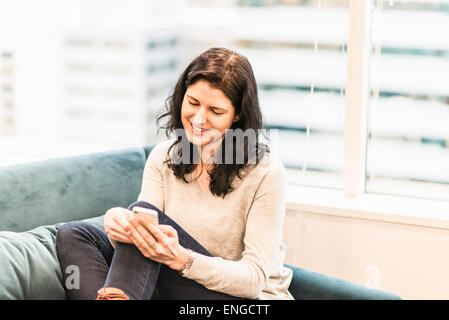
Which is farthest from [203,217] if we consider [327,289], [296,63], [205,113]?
[296,63]

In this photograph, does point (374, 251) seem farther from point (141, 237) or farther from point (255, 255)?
point (141, 237)

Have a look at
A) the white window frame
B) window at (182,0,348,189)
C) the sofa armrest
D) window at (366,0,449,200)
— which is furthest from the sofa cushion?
window at (366,0,449,200)

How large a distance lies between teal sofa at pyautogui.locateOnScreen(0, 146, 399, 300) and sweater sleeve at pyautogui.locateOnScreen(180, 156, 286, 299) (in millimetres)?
253

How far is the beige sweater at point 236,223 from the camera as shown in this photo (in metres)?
1.54

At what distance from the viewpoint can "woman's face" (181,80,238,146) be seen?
160 cm

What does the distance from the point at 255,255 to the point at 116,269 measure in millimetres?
371

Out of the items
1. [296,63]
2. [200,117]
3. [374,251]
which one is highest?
[296,63]

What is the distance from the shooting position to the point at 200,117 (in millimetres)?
1610

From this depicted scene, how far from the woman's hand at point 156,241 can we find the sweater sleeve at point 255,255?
0.06 meters

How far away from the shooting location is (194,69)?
1635 millimetres

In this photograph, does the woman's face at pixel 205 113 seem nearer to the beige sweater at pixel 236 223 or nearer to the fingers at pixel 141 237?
the beige sweater at pixel 236 223

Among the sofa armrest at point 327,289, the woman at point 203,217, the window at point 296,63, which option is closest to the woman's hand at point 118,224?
the woman at point 203,217

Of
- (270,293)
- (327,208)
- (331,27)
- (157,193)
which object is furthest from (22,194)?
(331,27)

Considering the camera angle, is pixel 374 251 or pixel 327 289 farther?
pixel 374 251
